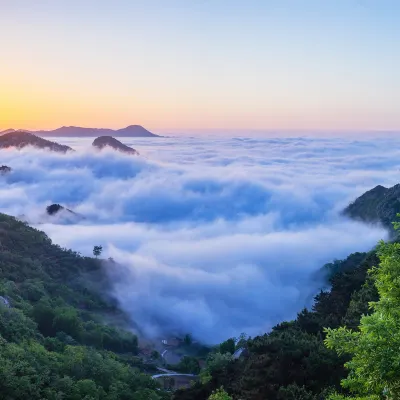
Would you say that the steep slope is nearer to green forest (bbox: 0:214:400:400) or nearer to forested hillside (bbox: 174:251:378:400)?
green forest (bbox: 0:214:400:400)

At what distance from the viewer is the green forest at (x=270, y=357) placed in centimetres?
846

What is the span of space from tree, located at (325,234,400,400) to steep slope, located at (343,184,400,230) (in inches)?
3042

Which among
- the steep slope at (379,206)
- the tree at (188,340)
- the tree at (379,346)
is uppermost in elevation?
the tree at (379,346)

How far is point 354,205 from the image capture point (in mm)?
126062

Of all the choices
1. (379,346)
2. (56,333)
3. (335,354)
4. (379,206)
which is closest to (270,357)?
(335,354)

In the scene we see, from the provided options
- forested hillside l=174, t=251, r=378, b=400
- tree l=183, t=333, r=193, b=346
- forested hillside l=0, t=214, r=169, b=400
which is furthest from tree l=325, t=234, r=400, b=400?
tree l=183, t=333, r=193, b=346

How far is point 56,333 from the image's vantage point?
4256 cm

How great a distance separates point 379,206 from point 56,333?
7736 cm

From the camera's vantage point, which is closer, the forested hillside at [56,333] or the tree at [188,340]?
the forested hillside at [56,333]

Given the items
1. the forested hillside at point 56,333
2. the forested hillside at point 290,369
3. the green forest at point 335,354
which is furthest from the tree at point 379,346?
the forested hillside at point 56,333

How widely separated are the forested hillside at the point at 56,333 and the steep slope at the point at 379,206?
53.8 m

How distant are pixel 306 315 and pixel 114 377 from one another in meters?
13.2

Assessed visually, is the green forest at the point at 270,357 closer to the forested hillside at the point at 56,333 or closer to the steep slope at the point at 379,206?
the forested hillside at the point at 56,333

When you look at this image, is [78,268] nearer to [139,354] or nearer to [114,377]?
[139,354]
